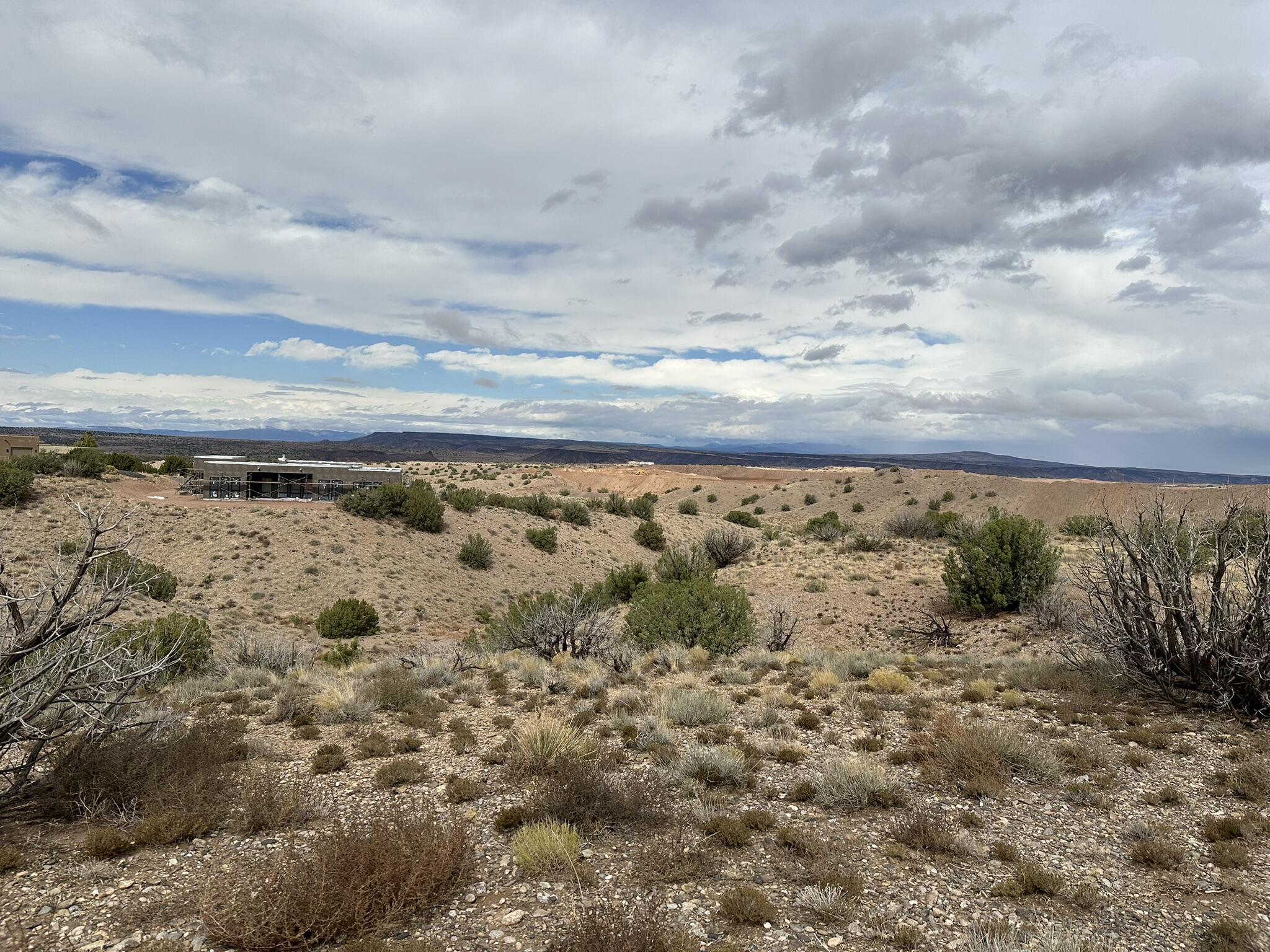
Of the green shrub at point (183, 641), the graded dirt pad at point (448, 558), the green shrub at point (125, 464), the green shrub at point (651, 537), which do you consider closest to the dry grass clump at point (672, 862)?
the green shrub at point (183, 641)

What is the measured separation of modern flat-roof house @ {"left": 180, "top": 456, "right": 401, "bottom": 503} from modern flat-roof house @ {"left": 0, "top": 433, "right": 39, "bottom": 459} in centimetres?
1426

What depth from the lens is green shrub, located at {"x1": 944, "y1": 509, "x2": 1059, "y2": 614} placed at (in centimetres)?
1972

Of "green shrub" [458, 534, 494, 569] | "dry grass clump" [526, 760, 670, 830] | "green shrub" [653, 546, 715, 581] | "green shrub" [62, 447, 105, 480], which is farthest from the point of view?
"green shrub" [62, 447, 105, 480]

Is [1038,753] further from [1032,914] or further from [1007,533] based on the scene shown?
[1007,533]

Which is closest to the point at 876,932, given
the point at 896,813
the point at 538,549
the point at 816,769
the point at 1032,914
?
the point at 1032,914

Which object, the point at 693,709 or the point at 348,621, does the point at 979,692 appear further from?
the point at 348,621

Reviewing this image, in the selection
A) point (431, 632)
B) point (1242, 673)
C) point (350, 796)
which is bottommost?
point (431, 632)

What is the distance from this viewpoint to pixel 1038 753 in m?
7.87

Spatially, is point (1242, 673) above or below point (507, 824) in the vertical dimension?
above

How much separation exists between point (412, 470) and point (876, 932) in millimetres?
82297

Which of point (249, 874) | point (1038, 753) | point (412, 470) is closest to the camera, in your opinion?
point (249, 874)

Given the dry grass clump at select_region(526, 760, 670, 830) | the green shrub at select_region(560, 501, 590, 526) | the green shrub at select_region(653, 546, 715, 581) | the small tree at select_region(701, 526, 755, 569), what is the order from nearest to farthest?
the dry grass clump at select_region(526, 760, 670, 830) → the green shrub at select_region(653, 546, 715, 581) → the small tree at select_region(701, 526, 755, 569) → the green shrub at select_region(560, 501, 590, 526)

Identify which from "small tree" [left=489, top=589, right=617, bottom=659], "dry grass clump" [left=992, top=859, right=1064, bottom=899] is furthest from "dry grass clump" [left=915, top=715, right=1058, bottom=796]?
"small tree" [left=489, top=589, right=617, bottom=659]

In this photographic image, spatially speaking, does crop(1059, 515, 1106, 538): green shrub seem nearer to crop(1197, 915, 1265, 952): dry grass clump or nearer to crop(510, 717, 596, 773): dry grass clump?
crop(1197, 915, 1265, 952): dry grass clump
